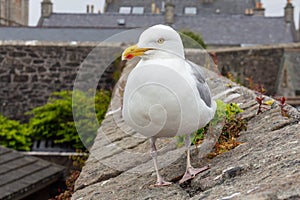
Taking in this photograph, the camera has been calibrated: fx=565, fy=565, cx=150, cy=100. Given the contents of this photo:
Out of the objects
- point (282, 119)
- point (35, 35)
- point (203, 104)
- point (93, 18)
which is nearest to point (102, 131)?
point (282, 119)

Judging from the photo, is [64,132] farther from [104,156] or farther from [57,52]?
[104,156]

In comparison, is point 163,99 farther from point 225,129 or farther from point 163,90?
point 225,129

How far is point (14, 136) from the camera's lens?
34.5 feet

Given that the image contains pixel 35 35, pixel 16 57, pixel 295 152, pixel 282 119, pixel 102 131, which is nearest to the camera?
pixel 295 152

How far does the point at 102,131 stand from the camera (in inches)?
165

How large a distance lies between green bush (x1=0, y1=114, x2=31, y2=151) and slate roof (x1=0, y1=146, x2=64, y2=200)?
2256 mm

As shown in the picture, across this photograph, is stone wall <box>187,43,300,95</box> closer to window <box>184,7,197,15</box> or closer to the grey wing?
the grey wing

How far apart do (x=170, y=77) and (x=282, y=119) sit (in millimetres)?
919

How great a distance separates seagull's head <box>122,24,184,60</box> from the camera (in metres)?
2.12

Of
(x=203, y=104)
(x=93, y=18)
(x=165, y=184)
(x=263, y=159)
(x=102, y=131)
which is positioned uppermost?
(x=203, y=104)

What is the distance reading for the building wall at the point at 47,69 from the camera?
38.4ft

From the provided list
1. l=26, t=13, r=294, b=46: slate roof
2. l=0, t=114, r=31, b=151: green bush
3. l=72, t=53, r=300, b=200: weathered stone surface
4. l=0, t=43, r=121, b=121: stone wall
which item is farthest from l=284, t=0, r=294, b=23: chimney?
l=72, t=53, r=300, b=200: weathered stone surface

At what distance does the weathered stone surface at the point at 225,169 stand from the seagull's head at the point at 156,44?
1.69ft

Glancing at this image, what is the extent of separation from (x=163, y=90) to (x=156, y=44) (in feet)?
0.65
